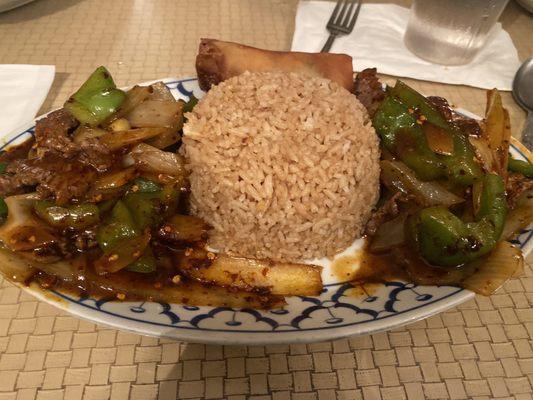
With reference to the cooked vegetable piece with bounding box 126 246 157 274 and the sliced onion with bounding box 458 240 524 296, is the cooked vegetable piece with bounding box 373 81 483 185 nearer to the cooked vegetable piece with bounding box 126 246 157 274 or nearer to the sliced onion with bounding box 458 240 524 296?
the sliced onion with bounding box 458 240 524 296

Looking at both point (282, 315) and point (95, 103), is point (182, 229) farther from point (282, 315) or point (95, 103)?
point (95, 103)

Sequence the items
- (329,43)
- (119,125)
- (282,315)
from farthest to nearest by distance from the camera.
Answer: (329,43) < (119,125) < (282,315)

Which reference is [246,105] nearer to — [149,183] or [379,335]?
[149,183]

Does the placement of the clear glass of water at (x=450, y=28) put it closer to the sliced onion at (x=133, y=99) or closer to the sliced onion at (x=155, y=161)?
the sliced onion at (x=133, y=99)

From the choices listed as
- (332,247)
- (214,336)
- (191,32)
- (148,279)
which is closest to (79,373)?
(148,279)

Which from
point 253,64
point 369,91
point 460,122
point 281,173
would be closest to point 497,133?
point 460,122

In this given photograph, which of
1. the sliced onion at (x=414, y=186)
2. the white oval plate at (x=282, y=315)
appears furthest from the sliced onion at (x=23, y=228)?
the sliced onion at (x=414, y=186)
